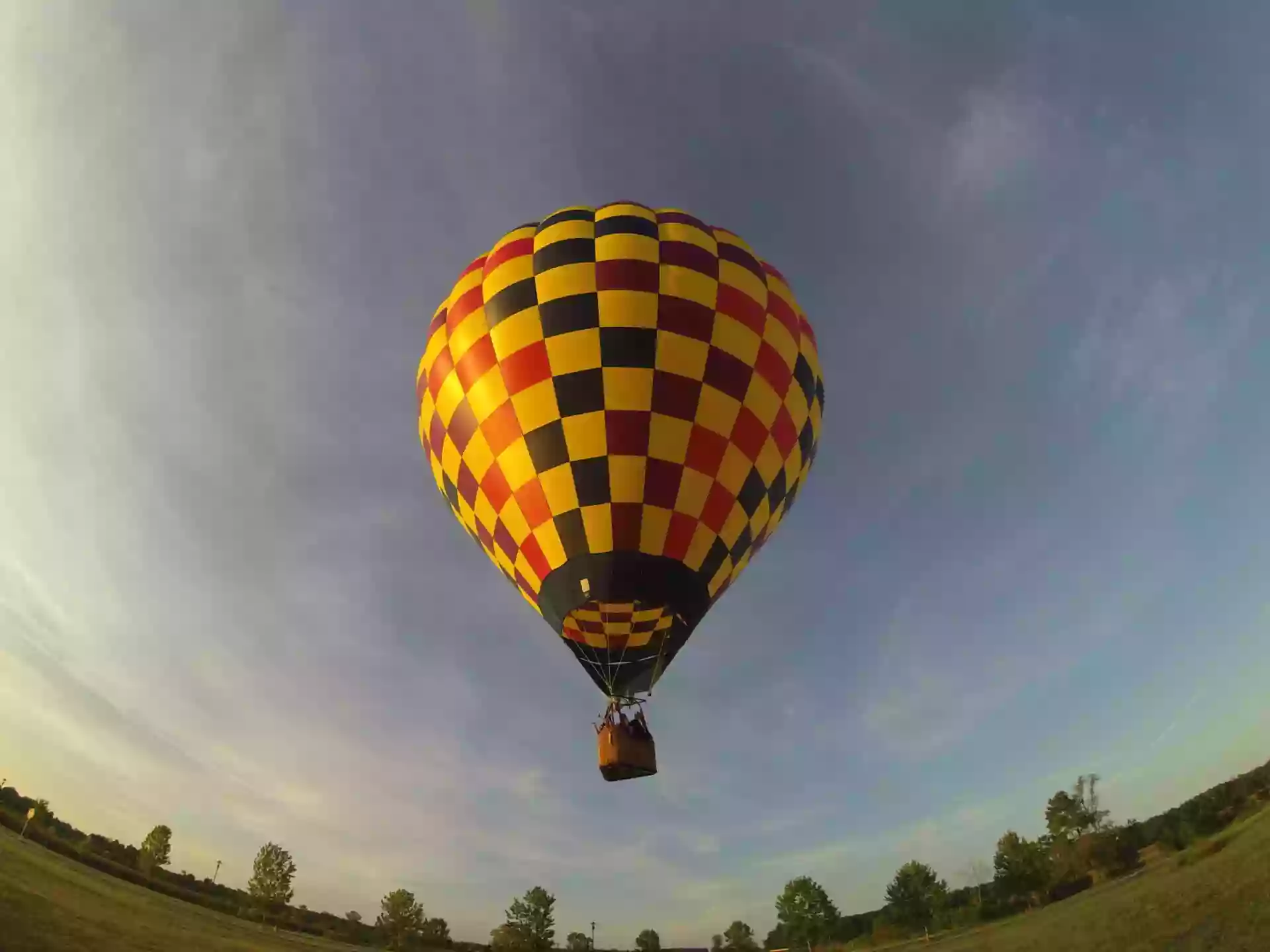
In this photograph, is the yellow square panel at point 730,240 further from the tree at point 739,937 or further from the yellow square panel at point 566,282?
the tree at point 739,937

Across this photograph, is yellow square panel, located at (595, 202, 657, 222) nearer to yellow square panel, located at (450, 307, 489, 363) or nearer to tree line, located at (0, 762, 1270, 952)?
yellow square panel, located at (450, 307, 489, 363)

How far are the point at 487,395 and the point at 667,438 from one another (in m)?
2.99

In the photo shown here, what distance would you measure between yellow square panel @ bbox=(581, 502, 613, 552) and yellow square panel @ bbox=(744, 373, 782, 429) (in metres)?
2.96

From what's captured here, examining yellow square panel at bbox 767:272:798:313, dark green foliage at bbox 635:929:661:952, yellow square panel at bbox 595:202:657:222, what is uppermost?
yellow square panel at bbox 595:202:657:222

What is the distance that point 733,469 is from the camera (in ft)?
32.6

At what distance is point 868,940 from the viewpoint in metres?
42.1

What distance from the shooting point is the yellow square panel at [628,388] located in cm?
938

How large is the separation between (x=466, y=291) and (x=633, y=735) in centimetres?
775

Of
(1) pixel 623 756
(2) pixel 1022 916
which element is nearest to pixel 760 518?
(1) pixel 623 756

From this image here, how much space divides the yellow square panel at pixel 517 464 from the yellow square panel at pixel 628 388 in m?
1.44

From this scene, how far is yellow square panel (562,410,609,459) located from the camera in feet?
30.4

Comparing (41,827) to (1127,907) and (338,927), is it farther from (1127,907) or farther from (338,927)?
(1127,907)

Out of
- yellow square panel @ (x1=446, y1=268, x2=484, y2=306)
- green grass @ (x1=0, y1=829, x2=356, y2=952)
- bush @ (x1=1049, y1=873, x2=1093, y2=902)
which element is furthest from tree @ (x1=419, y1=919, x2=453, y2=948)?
yellow square panel @ (x1=446, y1=268, x2=484, y2=306)

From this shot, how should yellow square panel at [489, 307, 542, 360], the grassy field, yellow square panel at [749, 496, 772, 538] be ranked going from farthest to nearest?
the grassy field → yellow square panel at [749, 496, 772, 538] → yellow square panel at [489, 307, 542, 360]
